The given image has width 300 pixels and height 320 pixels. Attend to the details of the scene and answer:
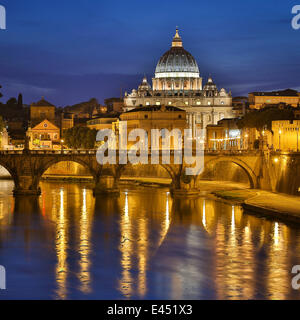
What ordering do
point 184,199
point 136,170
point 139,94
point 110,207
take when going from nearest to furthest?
1. point 110,207
2. point 184,199
3. point 136,170
4. point 139,94

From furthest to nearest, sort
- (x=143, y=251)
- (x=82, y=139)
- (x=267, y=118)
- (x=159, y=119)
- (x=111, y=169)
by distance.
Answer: (x=159, y=119), (x=82, y=139), (x=267, y=118), (x=111, y=169), (x=143, y=251)

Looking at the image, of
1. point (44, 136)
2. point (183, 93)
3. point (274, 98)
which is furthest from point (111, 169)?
point (274, 98)

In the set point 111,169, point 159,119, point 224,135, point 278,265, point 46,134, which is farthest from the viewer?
point 46,134

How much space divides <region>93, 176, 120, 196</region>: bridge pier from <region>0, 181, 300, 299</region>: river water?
616 cm

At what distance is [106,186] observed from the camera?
55406 millimetres

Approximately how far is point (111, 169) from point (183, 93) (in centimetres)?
7810

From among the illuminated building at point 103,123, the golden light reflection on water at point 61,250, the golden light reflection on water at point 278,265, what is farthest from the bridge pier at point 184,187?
the illuminated building at point 103,123

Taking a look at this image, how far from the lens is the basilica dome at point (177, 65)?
450 ft

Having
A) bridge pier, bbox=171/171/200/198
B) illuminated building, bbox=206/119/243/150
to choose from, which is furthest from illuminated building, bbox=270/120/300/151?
illuminated building, bbox=206/119/243/150

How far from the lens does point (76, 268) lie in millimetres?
28281

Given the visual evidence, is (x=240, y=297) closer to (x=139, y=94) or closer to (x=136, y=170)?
(x=136, y=170)

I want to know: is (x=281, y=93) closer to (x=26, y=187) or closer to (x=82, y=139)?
(x=82, y=139)

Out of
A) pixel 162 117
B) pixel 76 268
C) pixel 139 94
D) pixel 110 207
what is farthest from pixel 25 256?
pixel 139 94
